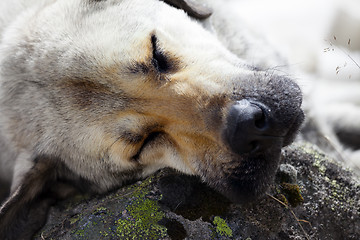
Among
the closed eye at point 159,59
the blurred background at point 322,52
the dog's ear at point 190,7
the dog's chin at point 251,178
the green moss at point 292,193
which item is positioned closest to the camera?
the dog's chin at point 251,178

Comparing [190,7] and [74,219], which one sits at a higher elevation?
[190,7]

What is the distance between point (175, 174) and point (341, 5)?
4112mm

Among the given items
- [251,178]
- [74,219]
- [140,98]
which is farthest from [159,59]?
[74,219]

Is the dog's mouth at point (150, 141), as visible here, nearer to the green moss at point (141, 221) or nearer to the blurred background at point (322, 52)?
the green moss at point (141, 221)

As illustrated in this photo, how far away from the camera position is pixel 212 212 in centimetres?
265

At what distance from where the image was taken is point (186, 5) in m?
3.44

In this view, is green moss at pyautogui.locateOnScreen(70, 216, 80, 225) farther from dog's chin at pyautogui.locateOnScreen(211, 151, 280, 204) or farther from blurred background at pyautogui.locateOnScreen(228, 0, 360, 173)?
blurred background at pyautogui.locateOnScreen(228, 0, 360, 173)

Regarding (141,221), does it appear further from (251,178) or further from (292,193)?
(292,193)

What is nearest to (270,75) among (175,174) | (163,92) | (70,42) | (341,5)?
(163,92)

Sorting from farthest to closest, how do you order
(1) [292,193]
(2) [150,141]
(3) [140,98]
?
(2) [150,141]
(3) [140,98]
(1) [292,193]

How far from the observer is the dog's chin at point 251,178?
2521 mm

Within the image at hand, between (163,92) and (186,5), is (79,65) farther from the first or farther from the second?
(186,5)

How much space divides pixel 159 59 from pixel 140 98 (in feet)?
1.00

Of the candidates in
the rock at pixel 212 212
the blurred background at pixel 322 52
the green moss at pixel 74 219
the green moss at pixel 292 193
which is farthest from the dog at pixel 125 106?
the blurred background at pixel 322 52
